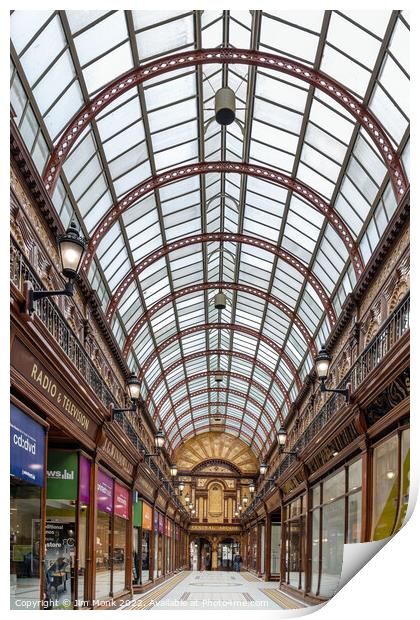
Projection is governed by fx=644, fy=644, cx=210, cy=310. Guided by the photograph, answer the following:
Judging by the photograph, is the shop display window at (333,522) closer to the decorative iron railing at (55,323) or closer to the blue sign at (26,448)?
the blue sign at (26,448)

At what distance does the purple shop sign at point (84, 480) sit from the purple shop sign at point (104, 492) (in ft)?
2.93

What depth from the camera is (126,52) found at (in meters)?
11.4

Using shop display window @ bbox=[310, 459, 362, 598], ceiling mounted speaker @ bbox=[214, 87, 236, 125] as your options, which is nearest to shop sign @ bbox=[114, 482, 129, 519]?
shop display window @ bbox=[310, 459, 362, 598]

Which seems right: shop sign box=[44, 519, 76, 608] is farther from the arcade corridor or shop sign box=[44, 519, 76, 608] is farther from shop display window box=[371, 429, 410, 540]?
shop display window box=[371, 429, 410, 540]

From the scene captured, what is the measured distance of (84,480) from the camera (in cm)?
1246

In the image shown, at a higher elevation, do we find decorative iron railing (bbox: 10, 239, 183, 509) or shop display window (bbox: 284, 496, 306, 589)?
decorative iron railing (bbox: 10, 239, 183, 509)

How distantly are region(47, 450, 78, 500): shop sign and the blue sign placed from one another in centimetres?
238

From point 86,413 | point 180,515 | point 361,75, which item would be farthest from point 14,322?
point 180,515

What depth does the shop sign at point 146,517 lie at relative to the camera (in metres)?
24.4

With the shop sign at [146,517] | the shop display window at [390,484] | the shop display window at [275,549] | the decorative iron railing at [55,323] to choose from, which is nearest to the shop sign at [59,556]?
the decorative iron railing at [55,323]

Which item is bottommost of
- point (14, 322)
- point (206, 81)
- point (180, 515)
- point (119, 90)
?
point (180, 515)

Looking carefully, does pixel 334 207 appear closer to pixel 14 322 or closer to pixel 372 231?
pixel 372 231

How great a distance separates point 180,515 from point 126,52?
126ft

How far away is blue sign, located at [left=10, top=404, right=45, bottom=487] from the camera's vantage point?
24.6 feet
